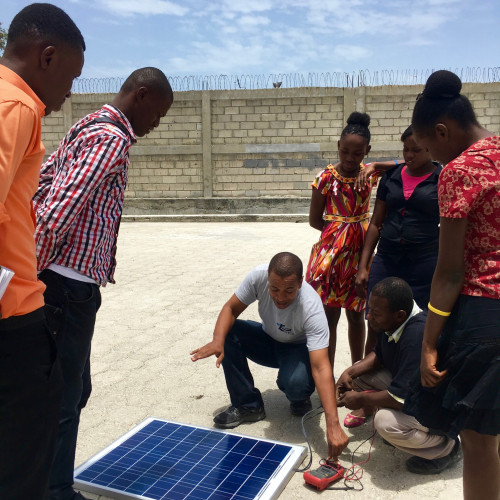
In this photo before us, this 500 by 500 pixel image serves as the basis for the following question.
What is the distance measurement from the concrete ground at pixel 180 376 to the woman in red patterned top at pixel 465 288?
0.72 meters

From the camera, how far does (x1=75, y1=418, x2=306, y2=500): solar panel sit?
260cm

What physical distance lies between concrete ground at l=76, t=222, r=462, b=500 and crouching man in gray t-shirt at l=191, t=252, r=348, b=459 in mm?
158

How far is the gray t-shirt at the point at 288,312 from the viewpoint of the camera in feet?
10.8

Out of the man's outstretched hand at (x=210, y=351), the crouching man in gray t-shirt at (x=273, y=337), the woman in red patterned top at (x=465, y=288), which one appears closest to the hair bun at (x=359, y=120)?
the crouching man in gray t-shirt at (x=273, y=337)

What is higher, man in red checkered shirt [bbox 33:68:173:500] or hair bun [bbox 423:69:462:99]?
hair bun [bbox 423:69:462:99]

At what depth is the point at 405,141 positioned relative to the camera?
3.47 m

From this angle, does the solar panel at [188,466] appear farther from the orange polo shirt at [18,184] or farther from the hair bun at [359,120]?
the hair bun at [359,120]

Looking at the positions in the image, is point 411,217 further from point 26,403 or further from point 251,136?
point 251,136

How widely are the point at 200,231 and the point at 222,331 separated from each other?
10.8 m

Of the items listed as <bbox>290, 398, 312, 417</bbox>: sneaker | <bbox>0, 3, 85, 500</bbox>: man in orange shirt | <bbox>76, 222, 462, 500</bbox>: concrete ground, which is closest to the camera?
<bbox>0, 3, 85, 500</bbox>: man in orange shirt

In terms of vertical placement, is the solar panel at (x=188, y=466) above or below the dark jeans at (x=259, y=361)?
below

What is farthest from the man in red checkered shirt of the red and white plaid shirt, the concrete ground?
the concrete ground

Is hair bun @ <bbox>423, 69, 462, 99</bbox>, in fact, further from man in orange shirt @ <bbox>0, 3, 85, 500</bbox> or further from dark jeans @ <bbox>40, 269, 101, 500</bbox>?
dark jeans @ <bbox>40, 269, 101, 500</bbox>

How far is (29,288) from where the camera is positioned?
159 cm
